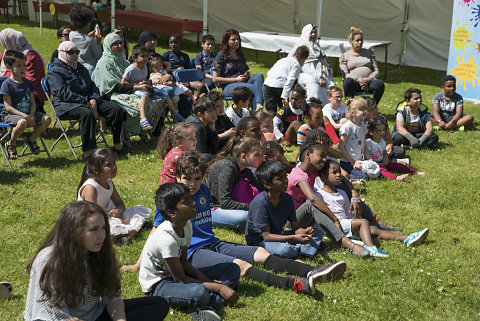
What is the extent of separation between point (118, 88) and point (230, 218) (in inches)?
144

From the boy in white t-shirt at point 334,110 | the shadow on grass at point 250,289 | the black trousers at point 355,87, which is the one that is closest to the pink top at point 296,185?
the shadow on grass at point 250,289

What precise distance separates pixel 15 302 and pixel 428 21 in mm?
13958

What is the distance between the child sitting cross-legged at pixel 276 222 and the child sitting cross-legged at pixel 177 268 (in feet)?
2.57

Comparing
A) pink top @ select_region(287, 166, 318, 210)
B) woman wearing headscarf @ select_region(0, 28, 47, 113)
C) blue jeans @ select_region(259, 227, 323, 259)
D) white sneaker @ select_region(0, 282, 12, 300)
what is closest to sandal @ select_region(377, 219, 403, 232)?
pink top @ select_region(287, 166, 318, 210)

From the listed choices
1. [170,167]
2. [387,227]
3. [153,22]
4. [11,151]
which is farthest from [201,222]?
[153,22]

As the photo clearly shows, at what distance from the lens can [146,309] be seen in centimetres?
346

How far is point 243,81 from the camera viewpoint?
9.80 meters

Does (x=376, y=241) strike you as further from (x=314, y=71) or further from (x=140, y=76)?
(x=314, y=71)

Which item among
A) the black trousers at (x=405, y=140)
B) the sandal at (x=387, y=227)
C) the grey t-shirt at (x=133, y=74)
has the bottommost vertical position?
the sandal at (x=387, y=227)

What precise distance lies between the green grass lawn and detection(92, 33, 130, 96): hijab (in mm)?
952

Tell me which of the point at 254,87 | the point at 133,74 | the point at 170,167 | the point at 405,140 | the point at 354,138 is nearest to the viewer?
the point at 170,167

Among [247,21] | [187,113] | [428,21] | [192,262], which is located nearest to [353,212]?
[192,262]

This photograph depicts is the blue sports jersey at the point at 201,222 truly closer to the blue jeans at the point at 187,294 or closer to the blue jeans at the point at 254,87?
the blue jeans at the point at 187,294

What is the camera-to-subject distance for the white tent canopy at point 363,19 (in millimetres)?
15172
